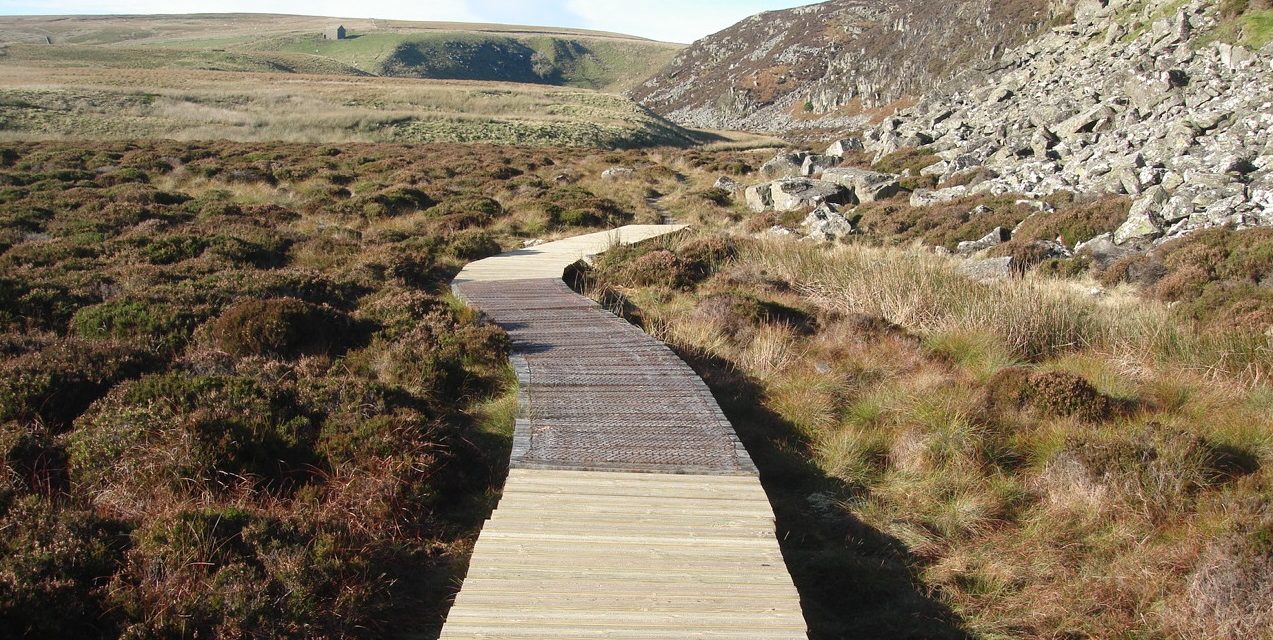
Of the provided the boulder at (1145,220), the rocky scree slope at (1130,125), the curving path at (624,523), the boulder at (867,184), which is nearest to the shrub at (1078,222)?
the boulder at (1145,220)

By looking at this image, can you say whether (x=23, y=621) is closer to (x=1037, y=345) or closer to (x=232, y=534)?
(x=232, y=534)

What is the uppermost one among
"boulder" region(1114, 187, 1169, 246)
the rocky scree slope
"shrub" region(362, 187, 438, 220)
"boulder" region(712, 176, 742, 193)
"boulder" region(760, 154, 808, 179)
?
the rocky scree slope

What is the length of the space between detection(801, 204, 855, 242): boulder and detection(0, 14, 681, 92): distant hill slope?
90723 millimetres

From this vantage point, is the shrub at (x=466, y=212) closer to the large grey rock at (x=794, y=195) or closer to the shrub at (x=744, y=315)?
the large grey rock at (x=794, y=195)

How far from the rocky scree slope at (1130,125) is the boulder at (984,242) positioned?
1.88 m

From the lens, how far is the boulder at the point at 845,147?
107ft

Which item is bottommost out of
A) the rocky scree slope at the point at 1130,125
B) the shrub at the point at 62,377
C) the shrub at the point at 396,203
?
the shrub at the point at 396,203

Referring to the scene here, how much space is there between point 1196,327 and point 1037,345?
197cm

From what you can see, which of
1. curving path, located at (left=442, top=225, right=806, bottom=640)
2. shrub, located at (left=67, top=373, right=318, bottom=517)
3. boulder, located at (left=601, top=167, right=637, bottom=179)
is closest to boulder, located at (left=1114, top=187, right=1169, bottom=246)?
curving path, located at (left=442, top=225, right=806, bottom=640)

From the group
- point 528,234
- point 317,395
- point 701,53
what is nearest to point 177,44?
point 701,53

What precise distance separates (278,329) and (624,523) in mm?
5296

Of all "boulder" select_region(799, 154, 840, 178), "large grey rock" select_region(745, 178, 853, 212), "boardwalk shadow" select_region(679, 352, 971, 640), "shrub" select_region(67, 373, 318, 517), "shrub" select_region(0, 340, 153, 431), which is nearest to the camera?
"boardwalk shadow" select_region(679, 352, 971, 640)

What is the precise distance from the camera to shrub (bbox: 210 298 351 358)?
796 centimetres

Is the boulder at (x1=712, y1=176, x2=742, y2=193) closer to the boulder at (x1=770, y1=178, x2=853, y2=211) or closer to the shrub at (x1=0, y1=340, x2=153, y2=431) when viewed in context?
the boulder at (x1=770, y1=178, x2=853, y2=211)
